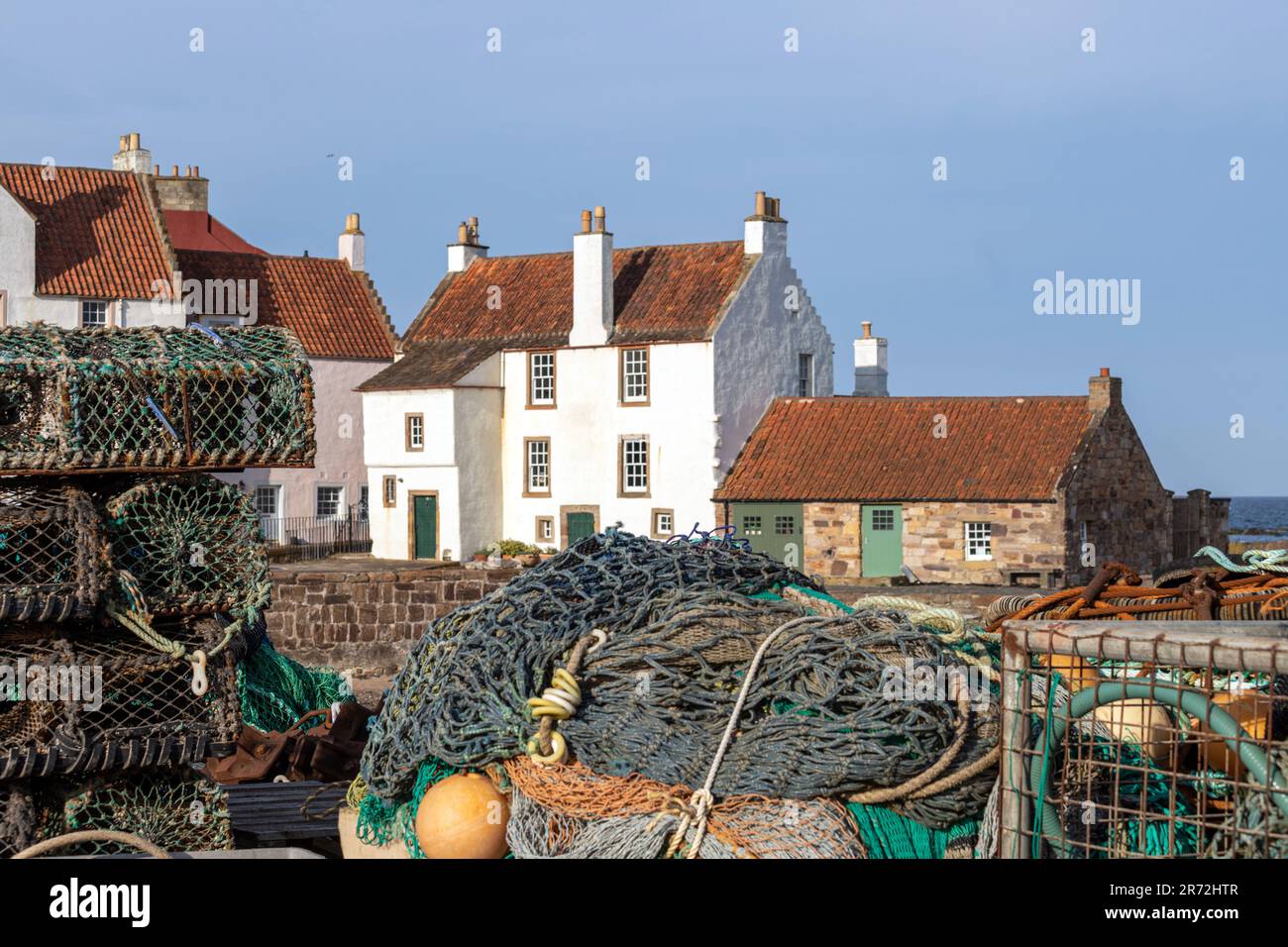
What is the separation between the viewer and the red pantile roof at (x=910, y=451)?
33594mm

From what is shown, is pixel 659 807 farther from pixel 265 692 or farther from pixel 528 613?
pixel 265 692

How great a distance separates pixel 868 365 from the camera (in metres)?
42.9

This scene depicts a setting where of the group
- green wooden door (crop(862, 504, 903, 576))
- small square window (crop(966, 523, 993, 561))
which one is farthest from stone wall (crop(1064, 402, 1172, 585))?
green wooden door (crop(862, 504, 903, 576))

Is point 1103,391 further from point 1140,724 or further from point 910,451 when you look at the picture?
point 1140,724

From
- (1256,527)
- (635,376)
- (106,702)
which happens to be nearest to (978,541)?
(635,376)

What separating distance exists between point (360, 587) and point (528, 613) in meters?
16.2

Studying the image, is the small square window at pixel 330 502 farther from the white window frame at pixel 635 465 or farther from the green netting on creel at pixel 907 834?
the green netting on creel at pixel 907 834

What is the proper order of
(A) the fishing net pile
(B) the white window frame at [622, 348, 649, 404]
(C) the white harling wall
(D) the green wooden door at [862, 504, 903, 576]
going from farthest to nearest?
(B) the white window frame at [622, 348, 649, 404], (C) the white harling wall, (D) the green wooden door at [862, 504, 903, 576], (A) the fishing net pile

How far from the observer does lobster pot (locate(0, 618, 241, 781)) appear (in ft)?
20.7

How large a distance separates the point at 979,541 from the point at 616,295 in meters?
10.9

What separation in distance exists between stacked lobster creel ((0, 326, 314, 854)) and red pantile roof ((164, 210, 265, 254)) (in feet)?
130

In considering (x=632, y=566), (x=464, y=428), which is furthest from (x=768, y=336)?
(x=632, y=566)

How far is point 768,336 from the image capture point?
127 ft

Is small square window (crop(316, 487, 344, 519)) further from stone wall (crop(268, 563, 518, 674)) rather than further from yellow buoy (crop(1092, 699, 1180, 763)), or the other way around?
yellow buoy (crop(1092, 699, 1180, 763))
